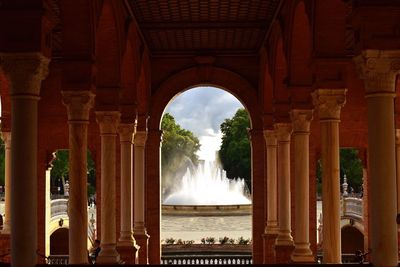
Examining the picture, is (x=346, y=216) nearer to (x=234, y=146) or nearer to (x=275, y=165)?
(x=275, y=165)

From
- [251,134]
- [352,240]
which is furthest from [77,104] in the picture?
[352,240]

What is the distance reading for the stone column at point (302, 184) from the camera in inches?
639

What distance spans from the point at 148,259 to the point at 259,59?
826cm

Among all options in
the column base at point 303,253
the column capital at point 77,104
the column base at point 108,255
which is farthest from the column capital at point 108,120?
the column base at point 303,253

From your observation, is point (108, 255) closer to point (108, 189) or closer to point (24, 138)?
point (108, 189)

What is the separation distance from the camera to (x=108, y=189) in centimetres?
1609

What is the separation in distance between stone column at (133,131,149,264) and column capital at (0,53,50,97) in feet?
41.3

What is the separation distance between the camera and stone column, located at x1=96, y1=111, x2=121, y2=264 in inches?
628

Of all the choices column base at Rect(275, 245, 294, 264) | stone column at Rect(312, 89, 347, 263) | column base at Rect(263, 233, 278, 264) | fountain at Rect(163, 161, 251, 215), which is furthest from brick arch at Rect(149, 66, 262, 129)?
fountain at Rect(163, 161, 251, 215)

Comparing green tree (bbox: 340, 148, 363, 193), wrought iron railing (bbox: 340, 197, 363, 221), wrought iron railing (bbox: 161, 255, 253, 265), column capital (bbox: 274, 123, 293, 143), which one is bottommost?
wrought iron railing (bbox: 161, 255, 253, 265)

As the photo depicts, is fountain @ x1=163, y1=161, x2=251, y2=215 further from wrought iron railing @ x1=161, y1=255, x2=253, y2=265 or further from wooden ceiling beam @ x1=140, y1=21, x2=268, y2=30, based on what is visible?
wooden ceiling beam @ x1=140, y1=21, x2=268, y2=30

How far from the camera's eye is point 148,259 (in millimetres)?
23906

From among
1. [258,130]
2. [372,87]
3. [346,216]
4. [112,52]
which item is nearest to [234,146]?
[346,216]

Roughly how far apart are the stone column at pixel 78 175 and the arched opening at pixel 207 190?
43.4ft
